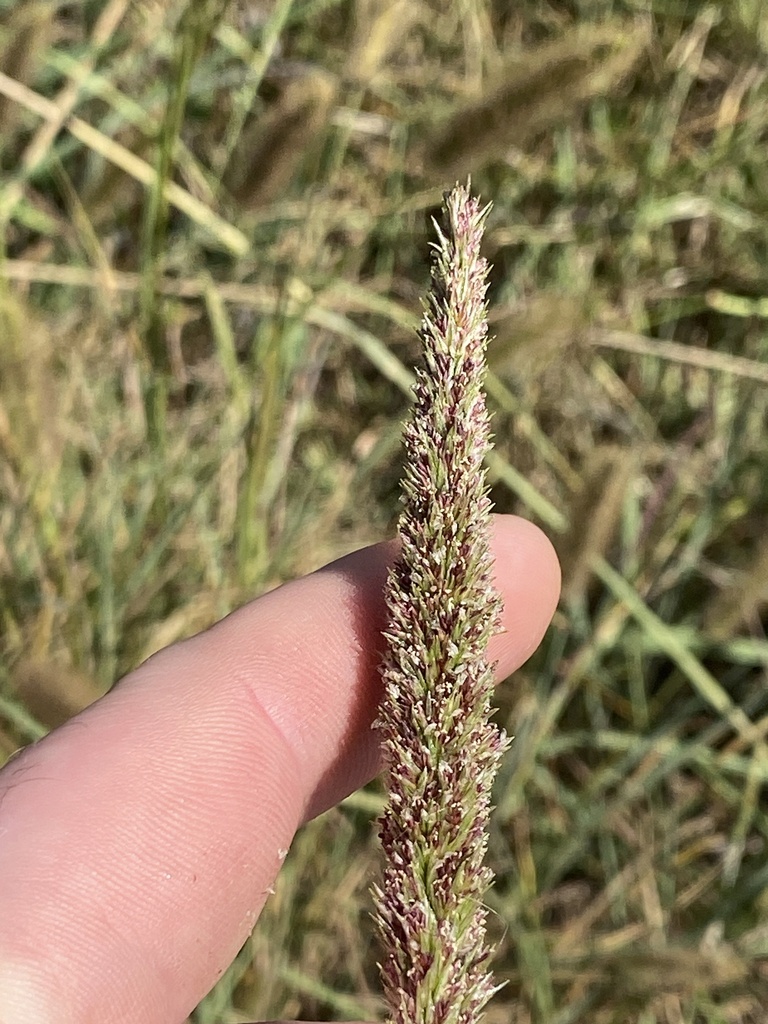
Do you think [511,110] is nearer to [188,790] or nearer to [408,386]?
[408,386]

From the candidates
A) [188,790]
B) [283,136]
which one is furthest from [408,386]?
[188,790]

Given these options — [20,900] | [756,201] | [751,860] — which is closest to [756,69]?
[756,201]

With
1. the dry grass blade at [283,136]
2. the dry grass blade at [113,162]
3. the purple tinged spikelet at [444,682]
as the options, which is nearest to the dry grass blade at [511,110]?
the dry grass blade at [283,136]

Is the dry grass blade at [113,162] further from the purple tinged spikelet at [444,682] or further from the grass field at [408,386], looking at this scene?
the purple tinged spikelet at [444,682]

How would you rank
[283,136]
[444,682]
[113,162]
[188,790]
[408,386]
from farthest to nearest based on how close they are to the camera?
[113,162] < [283,136] < [408,386] < [188,790] < [444,682]

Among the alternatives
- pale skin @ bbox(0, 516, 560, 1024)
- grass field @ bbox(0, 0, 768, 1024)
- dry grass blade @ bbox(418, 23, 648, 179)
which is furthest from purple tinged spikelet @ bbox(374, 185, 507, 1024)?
dry grass blade @ bbox(418, 23, 648, 179)

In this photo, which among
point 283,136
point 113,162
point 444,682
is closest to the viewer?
point 444,682

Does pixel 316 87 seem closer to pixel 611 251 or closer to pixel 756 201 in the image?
pixel 611 251

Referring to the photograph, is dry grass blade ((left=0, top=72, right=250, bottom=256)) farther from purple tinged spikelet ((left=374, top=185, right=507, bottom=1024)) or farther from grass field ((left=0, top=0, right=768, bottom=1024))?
purple tinged spikelet ((left=374, top=185, right=507, bottom=1024))
